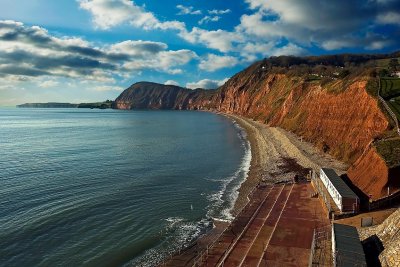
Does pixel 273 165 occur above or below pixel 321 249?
above

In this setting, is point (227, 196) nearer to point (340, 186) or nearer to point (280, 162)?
point (340, 186)

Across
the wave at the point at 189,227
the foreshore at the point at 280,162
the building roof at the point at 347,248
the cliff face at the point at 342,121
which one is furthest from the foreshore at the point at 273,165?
the building roof at the point at 347,248

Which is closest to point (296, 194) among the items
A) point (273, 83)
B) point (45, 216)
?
point (45, 216)

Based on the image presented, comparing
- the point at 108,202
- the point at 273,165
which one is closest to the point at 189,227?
the point at 108,202

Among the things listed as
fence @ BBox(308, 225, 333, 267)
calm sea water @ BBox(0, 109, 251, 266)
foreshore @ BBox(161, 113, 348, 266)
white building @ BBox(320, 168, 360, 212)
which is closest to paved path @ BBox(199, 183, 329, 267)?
fence @ BBox(308, 225, 333, 267)

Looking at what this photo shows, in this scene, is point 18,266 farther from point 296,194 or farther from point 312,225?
point 296,194

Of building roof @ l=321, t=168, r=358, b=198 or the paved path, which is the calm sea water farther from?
building roof @ l=321, t=168, r=358, b=198
